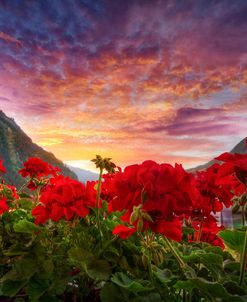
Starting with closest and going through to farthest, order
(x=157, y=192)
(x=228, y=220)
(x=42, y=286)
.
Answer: (x=157, y=192) → (x=42, y=286) → (x=228, y=220)

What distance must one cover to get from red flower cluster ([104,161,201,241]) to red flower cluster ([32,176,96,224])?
398 millimetres

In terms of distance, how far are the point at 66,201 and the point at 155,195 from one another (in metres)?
0.59

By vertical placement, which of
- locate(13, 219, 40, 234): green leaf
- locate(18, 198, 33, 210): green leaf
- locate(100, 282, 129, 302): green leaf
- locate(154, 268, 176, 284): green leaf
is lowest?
locate(100, 282, 129, 302): green leaf

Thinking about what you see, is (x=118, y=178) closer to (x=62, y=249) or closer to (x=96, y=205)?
(x=96, y=205)

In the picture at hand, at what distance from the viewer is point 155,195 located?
129 cm

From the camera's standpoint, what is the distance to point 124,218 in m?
1.38

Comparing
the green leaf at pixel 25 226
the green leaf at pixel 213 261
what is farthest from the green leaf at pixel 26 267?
the green leaf at pixel 213 261

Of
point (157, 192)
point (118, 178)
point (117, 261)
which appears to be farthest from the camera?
point (117, 261)

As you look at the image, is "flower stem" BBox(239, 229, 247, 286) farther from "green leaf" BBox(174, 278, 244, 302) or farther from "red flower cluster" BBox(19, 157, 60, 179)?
"red flower cluster" BBox(19, 157, 60, 179)

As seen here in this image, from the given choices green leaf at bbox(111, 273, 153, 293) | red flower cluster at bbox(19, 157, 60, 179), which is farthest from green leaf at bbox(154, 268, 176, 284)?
red flower cluster at bbox(19, 157, 60, 179)

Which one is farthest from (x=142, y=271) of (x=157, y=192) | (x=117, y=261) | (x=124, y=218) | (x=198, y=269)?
(x=157, y=192)

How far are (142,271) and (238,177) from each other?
0.63 meters

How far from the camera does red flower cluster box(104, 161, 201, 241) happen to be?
127cm

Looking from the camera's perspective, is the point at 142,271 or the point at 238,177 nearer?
the point at 238,177
